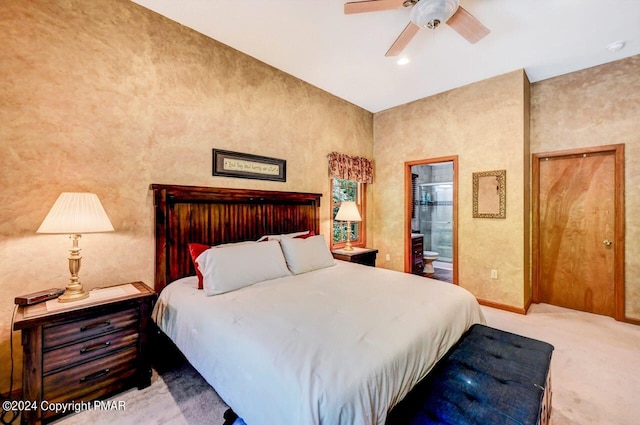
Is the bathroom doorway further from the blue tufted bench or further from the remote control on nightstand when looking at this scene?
the remote control on nightstand

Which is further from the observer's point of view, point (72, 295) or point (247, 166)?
point (247, 166)

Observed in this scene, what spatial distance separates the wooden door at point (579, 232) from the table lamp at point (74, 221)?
4977 mm

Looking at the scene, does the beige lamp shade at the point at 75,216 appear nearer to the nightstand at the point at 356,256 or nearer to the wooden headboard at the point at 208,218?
the wooden headboard at the point at 208,218

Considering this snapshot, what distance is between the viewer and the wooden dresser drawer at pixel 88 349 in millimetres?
1612

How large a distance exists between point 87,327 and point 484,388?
2.37 metres

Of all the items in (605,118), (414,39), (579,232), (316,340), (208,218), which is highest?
(414,39)

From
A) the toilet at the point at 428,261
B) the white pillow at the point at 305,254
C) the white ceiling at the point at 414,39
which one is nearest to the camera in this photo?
the white ceiling at the point at 414,39

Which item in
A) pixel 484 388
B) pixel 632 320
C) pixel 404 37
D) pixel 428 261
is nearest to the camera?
pixel 484 388

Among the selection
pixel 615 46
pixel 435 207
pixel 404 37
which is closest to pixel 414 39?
pixel 404 37

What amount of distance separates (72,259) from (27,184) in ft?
2.06

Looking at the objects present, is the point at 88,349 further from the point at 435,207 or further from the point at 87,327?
the point at 435,207

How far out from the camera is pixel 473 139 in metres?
3.73

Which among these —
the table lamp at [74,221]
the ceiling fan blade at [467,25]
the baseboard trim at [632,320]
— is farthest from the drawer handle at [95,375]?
the baseboard trim at [632,320]

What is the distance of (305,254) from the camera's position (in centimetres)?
277
